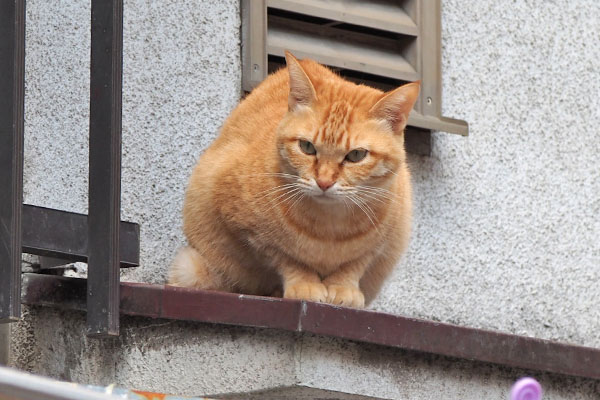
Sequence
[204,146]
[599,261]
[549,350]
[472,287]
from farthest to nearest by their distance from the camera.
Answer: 1. [599,261]
2. [472,287]
3. [204,146]
4. [549,350]

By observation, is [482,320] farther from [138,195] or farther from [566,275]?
[138,195]

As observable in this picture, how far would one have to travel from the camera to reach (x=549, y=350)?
11.2 ft

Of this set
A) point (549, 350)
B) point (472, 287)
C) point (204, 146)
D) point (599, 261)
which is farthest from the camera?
point (599, 261)

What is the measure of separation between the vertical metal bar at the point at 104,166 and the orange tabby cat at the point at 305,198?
0.52m

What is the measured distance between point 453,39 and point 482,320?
1096 millimetres

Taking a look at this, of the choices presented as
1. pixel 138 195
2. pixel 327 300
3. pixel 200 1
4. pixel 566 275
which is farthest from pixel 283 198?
pixel 566 275

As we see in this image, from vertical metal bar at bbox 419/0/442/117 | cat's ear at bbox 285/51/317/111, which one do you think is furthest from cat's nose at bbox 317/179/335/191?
vertical metal bar at bbox 419/0/442/117

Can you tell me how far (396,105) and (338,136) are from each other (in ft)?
0.68

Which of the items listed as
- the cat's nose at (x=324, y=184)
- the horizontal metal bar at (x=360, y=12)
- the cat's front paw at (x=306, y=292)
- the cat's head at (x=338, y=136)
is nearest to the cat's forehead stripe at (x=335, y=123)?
the cat's head at (x=338, y=136)

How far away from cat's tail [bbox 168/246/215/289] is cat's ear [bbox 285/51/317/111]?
1.78 feet

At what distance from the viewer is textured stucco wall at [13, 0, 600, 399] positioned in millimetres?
2875

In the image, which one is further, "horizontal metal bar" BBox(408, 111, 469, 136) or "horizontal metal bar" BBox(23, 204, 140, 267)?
"horizontal metal bar" BBox(408, 111, 469, 136)

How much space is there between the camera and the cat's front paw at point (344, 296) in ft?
10.3

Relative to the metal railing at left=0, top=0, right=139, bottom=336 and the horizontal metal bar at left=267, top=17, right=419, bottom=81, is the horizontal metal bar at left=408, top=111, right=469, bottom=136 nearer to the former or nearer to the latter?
the horizontal metal bar at left=267, top=17, right=419, bottom=81
